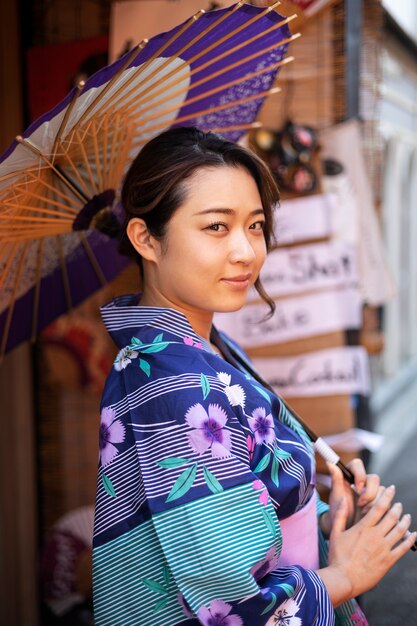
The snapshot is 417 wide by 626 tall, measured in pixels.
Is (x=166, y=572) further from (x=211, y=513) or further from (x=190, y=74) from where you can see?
(x=190, y=74)

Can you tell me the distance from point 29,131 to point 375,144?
8.54 ft

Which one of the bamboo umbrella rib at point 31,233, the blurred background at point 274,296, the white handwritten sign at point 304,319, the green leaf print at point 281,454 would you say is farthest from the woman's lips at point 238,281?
the white handwritten sign at point 304,319

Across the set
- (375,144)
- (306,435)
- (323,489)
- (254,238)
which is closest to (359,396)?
(323,489)

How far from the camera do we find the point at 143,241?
1.80 meters

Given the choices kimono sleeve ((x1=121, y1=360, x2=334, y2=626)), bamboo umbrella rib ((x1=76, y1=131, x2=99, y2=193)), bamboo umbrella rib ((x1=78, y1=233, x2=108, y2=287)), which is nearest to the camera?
kimono sleeve ((x1=121, y1=360, x2=334, y2=626))

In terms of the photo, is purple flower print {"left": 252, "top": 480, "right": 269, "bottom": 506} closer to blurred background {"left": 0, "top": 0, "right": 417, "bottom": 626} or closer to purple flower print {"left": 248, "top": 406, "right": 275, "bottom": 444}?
purple flower print {"left": 248, "top": 406, "right": 275, "bottom": 444}

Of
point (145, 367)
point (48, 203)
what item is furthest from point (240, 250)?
point (48, 203)

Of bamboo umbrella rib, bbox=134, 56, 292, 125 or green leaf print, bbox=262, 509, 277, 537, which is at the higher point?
bamboo umbrella rib, bbox=134, 56, 292, 125

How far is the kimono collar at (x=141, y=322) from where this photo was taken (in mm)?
1727

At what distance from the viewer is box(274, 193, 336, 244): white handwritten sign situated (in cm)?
350

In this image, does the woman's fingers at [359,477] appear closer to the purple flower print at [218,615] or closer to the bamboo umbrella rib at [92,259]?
the purple flower print at [218,615]

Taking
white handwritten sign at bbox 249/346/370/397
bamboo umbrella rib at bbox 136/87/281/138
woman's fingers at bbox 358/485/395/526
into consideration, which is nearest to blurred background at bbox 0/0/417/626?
white handwritten sign at bbox 249/346/370/397

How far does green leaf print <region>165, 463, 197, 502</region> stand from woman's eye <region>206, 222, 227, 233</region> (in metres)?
0.55

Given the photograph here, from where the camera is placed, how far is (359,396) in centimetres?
371
